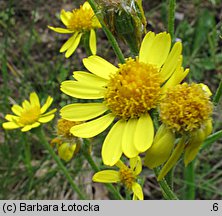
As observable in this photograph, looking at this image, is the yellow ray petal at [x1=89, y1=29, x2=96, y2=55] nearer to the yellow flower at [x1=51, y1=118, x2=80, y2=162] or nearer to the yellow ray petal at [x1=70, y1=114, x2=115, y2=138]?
the yellow flower at [x1=51, y1=118, x2=80, y2=162]

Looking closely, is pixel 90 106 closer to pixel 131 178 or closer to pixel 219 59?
pixel 131 178

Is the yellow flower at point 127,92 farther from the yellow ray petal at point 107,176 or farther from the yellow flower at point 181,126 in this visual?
the yellow ray petal at point 107,176

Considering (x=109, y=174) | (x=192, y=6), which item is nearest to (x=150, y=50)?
(x=109, y=174)

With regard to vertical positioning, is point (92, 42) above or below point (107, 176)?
above

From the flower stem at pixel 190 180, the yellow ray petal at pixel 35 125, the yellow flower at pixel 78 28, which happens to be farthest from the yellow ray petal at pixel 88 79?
the flower stem at pixel 190 180

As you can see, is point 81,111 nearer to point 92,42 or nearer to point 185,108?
point 185,108

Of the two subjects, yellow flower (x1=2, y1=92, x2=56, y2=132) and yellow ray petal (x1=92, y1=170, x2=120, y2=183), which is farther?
yellow flower (x1=2, y1=92, x2=56, y2=132)

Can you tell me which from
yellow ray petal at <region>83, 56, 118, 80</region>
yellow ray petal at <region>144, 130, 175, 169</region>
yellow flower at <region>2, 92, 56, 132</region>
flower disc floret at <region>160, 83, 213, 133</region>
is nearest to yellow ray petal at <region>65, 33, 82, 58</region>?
yellow flower at <region>2, 92, 56, 132</region>

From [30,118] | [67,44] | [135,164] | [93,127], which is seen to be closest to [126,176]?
[135,164]
